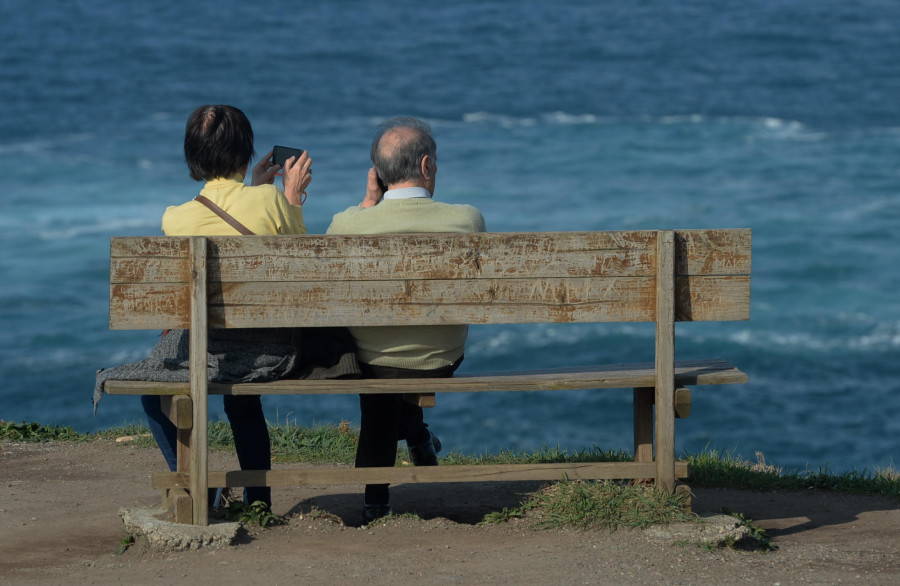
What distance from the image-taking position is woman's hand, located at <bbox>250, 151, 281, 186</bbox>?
204 inches

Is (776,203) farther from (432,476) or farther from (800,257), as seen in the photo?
(432,476)

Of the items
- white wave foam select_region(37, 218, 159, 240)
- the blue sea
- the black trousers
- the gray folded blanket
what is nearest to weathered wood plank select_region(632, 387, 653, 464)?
the black trousers

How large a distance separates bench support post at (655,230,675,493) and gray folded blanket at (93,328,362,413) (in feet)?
3.98

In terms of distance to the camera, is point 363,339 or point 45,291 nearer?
point 363,339

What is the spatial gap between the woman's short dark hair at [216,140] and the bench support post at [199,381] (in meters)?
0.56

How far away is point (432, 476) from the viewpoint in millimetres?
4676

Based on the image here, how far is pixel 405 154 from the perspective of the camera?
4.85 m

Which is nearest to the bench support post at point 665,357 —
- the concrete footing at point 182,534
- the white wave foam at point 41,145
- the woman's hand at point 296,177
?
the woman's hand at point 296,177

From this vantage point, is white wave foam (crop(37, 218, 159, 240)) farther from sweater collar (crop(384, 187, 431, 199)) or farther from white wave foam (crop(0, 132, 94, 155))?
sweater collar (crop(384, 187, 431, 199))

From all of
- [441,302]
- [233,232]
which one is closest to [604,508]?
[441,302]

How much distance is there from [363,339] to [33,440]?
3474mm

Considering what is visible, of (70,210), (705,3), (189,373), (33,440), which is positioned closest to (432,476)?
(189,373)

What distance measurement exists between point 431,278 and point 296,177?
92 centimetres

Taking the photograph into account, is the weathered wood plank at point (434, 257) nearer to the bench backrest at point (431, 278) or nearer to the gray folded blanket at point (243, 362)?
the bench backrest at point (431, 278)
